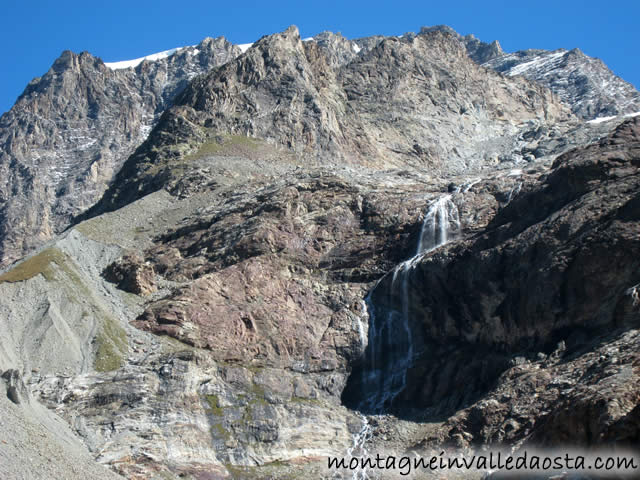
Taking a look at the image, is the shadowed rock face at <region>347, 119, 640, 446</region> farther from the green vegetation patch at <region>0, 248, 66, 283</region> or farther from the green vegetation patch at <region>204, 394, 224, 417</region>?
the green vegetation patch at <region>0, 248, 66, 283</region>

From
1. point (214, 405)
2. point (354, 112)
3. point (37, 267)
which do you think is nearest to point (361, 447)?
point (214, 405)

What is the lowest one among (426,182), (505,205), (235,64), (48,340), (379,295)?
(48,340)

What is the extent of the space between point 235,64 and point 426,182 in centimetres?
5511

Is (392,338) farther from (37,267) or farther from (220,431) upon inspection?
(37,267)

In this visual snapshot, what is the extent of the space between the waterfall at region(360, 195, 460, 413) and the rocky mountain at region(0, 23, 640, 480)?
187mm

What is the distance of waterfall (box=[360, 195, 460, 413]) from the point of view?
75062 millimetres

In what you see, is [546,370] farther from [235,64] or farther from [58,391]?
[235,64]

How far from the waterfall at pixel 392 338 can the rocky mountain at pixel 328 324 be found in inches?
7.4

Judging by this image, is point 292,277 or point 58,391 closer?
point 58,391

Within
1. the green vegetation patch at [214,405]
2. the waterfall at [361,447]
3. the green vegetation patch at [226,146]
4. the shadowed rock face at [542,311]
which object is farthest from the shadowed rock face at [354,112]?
the waterfall at [361,447]

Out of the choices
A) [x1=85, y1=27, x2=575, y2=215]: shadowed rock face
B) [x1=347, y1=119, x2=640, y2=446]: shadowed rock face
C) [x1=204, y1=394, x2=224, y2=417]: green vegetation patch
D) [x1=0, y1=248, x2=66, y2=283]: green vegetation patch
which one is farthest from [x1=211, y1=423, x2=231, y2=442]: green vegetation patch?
[x1=85, y1=27, x2=575, y2=215]: shadowed rock face

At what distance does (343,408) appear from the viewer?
241 ft

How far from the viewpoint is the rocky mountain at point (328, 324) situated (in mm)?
59125

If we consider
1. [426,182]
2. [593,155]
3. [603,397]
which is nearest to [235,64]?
[426,182]
